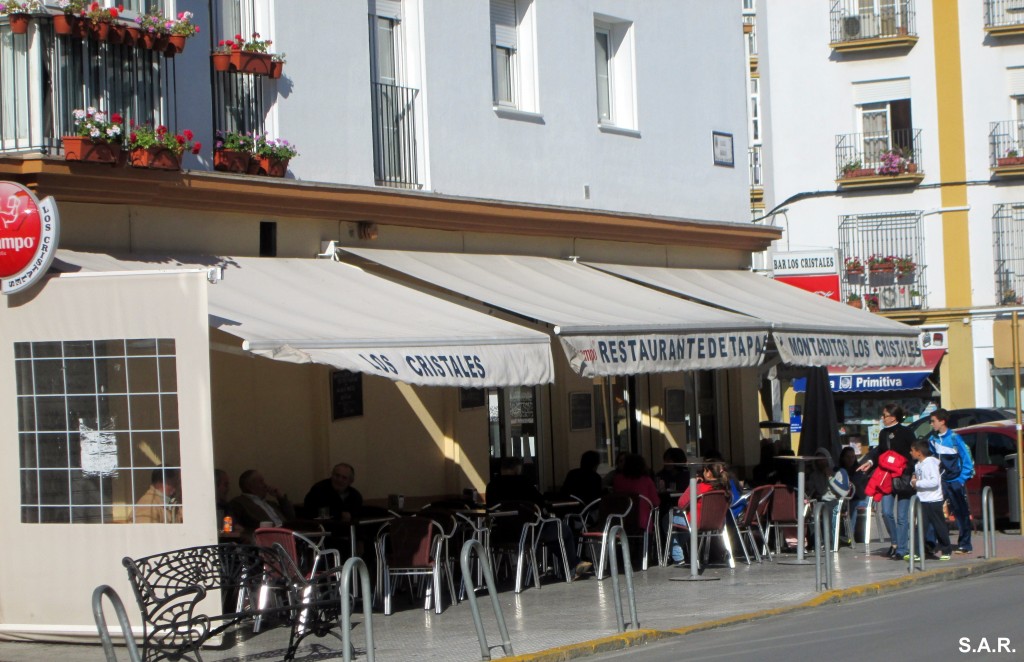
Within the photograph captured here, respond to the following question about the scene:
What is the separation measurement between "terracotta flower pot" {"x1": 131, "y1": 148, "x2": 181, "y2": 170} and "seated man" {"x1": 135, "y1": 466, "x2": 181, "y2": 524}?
2646 millimetres

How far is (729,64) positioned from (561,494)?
7777 millimetres

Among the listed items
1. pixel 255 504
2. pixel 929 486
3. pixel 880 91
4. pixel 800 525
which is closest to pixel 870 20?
pixel 880 91

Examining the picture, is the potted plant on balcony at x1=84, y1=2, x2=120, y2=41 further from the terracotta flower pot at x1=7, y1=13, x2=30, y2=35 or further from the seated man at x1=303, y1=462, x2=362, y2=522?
the seated man at x1=303, y1=462, x2=362, y2=522

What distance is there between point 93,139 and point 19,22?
1.12 metres

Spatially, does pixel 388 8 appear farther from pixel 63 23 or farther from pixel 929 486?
pixel 929 486

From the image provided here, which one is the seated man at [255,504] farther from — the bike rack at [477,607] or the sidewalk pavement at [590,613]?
the bike rack at [477,607]

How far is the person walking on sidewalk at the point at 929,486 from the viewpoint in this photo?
16.0 m

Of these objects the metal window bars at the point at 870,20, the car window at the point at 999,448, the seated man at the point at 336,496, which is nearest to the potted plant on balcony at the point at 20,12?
the seated man at the point at 336,496

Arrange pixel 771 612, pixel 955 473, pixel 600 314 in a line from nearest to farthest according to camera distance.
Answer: pixel 771 612 < pixel 600 314 < pixel 955 473

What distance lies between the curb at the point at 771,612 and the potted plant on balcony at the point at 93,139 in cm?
522

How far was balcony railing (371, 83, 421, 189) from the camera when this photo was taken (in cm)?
1585

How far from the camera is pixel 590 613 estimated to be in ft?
41.9

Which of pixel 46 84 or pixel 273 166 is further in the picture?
pixel 273 166

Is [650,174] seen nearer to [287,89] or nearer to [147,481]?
[287,89]
